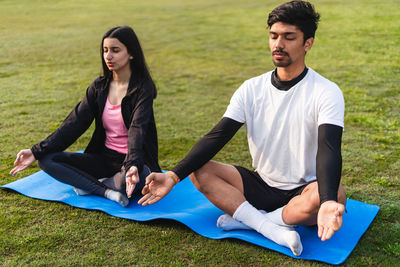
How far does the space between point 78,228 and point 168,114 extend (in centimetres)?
347

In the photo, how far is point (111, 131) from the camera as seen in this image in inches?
176

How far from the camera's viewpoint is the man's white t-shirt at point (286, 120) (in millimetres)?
3436

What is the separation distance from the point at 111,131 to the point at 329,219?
225 cm

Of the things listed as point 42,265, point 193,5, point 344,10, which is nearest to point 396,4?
point 344,10

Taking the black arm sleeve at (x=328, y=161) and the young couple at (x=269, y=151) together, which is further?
the young couple at (x=269, y=151)

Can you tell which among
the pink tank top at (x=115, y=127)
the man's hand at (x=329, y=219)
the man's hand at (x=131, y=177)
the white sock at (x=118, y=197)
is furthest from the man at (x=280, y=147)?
the pink tank top at (x=115, y=127)

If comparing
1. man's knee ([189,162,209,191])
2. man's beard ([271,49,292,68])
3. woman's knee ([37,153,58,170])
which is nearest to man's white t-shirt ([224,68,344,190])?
man's beard ([271,49,292,68])

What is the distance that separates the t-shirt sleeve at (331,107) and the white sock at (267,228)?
30.5 inches

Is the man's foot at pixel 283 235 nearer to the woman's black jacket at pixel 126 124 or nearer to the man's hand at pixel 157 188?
the man's hand at pixel 157 188

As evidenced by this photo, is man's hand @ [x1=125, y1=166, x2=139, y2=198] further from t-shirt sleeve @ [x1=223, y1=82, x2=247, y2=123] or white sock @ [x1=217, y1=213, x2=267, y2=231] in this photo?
t-shirt sleeve @ [x1=223, y1=82, x2=247, y2=123]

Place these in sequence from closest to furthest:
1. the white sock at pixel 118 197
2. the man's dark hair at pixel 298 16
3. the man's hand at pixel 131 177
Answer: the man's dark hair at pixel 298 16 < the man's hand at pixel 131 177 < the white sock at pixel 118 197

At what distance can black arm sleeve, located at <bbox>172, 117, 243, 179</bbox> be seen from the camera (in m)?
3.57

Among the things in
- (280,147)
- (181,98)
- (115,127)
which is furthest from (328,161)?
(181,98)

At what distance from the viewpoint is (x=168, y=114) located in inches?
279
